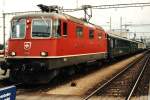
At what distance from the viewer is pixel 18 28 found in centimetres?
1478

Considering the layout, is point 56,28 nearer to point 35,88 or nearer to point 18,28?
point 18,28

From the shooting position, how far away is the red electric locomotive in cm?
1366

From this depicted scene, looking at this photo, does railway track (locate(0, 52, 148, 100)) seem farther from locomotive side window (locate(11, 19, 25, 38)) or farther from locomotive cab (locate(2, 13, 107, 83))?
locomotive side window (locate(11, 19, 25, 38))

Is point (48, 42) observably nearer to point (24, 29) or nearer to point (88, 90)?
point (24, 29)

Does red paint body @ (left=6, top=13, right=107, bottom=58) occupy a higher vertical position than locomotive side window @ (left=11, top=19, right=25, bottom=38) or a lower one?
lower

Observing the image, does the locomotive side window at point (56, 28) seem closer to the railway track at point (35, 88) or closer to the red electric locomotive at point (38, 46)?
the red electric locomotive at point (38, 46)

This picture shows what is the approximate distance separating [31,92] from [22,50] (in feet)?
6.30

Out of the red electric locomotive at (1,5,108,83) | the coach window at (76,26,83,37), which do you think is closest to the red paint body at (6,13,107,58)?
the red electric locomotive at (1,5,108,83)

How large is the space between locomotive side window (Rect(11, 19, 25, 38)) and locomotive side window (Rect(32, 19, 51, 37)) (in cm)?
50

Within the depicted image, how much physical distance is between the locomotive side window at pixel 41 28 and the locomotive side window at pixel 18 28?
1.65 feet

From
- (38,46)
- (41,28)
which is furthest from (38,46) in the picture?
(41,28)

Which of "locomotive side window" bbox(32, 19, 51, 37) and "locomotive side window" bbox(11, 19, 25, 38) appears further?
"locomotive side window" bbox(11, 19, 25, 38)

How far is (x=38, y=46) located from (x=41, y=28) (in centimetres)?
78

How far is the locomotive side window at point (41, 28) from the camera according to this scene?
1403 cm
